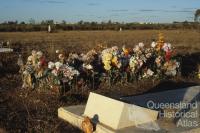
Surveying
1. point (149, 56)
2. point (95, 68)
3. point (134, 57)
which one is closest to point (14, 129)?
point (95, 68)

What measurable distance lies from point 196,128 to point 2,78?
221 inches

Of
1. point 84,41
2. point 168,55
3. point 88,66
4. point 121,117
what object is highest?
point 168,55

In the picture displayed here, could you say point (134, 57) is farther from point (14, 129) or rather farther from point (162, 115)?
point (14, 129)

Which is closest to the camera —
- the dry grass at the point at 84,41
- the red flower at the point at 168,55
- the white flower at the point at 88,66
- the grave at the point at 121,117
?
the grave at the point at 121,117

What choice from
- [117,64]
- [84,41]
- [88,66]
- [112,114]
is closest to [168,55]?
[117,64]

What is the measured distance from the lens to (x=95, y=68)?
8938 millimetres

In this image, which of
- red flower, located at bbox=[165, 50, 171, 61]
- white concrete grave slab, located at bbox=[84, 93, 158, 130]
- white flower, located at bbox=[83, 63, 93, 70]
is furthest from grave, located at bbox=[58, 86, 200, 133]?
red flower, located at bbox=[165, 50, 171, 61]

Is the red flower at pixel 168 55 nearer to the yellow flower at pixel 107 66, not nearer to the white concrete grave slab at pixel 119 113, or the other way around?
the yellow flower at pixel 107 66

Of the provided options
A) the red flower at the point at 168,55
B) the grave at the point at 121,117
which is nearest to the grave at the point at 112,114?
the grave at the point at 121,117

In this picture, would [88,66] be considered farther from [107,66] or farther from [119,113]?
[119,113]

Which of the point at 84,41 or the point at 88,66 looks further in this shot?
the point at 84,41

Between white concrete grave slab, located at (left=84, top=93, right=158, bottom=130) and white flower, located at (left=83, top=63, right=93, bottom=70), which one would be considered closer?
white concrete grave slab, located at (left=84, top=93, right=158, bottom=130)

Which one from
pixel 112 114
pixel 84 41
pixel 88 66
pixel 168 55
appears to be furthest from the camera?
pixel 84 41

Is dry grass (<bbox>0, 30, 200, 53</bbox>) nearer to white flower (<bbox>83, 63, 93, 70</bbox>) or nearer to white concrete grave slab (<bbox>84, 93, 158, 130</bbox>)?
white flower (<bbox>83, 63, 93, 70</bbox>)
